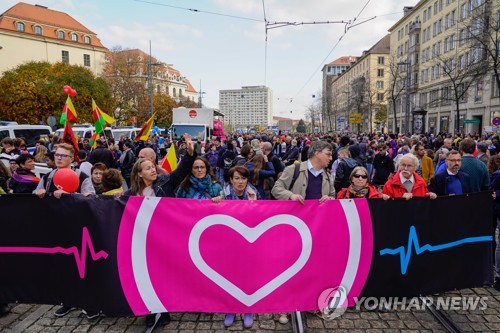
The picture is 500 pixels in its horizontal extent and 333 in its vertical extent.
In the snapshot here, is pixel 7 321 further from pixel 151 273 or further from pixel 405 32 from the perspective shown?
pixel 405 32

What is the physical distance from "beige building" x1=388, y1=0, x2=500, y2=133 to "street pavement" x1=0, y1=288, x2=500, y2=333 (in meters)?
26.2

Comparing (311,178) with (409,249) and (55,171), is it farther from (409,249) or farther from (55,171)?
(55,171)

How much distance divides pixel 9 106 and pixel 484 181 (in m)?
43.9

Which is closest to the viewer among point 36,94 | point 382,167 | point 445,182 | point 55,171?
point 55,171

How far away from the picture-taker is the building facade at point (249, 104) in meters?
150

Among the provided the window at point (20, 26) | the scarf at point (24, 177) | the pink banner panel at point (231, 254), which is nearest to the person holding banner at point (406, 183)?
the pink banner panel at point (231, 254)

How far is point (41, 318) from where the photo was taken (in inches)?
167

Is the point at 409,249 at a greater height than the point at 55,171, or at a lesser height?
lesser

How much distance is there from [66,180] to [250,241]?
2238mm

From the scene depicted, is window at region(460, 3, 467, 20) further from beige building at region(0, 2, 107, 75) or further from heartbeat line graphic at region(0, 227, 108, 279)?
beige building at region(0, 2, 107, 75)

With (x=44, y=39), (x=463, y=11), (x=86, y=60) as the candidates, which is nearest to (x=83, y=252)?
(x=463, y=11)

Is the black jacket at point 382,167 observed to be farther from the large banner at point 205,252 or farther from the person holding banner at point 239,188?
the person holding banner at point 239,188

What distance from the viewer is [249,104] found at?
154 metres

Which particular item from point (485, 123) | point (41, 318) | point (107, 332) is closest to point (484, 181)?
point (107, 332)
